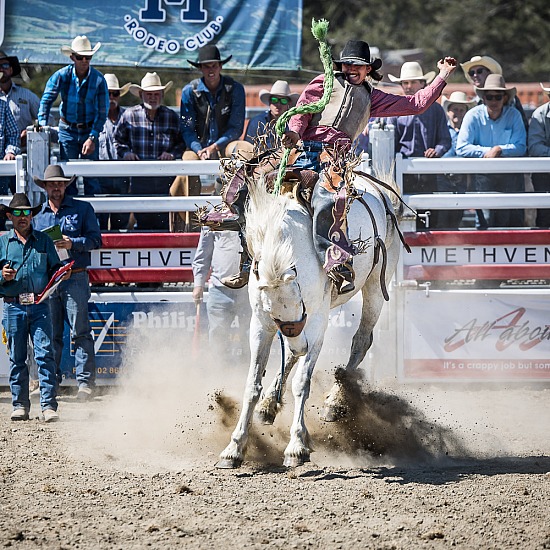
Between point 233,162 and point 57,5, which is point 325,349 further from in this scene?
point 57,5

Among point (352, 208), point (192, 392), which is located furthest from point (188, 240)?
point (352, 208)

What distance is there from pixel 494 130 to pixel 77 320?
425 centimetres

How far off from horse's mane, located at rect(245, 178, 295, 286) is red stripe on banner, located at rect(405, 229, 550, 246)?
301cm

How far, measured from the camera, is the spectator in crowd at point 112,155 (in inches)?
385

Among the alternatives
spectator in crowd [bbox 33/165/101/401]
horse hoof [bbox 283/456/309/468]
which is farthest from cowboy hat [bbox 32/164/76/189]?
horse hoof [bbox 283/456/309/468]

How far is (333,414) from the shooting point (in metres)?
7.05

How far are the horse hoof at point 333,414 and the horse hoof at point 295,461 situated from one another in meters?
1.01

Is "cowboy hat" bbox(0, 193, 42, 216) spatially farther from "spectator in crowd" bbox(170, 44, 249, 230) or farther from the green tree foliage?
the green tree foliage

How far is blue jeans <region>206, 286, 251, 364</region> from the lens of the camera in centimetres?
874

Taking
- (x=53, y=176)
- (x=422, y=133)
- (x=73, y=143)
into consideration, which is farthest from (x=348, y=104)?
(x=73, y=143)

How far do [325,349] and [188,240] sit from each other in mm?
1556

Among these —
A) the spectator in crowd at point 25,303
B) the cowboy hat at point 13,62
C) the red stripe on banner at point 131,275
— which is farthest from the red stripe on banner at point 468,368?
the cowboy hat at point 13,62

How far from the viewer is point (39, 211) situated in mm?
8234

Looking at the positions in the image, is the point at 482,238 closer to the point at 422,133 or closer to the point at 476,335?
the point at 476,335
